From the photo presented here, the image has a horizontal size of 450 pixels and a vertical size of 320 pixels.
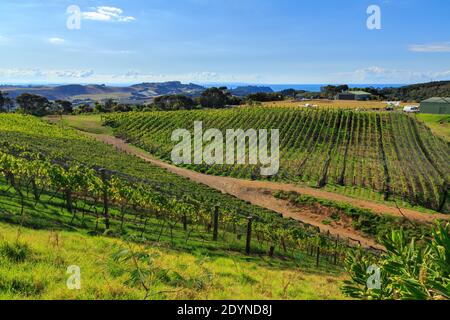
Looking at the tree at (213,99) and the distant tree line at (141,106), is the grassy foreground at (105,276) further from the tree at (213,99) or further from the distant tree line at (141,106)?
the tree at (213,99)

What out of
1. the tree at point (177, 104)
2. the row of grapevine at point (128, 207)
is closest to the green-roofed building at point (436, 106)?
the tree at point (177, 104)

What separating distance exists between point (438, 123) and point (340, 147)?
101 ft

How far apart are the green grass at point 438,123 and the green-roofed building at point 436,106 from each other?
469cm

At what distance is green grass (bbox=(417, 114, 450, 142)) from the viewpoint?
66394 mm

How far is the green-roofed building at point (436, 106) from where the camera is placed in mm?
83312

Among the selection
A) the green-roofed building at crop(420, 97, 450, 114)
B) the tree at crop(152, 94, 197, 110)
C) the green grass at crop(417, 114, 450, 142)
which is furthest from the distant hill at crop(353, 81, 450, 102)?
the tree at crop(152, 94, 197, 110)

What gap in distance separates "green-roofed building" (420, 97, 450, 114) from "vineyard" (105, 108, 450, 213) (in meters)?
12.5

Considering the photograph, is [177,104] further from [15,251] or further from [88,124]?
[15,251]

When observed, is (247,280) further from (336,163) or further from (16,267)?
(336,163)

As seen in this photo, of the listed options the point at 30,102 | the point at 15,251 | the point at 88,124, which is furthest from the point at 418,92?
the point at 15,251

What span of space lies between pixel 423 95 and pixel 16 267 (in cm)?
18251

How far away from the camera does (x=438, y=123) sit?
7394 cm

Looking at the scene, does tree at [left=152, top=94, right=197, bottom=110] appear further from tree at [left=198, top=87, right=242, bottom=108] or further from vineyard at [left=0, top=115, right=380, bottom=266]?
vineyard at [left=0, top=115, right=380, bottom=266]
